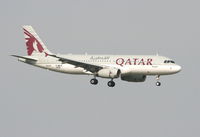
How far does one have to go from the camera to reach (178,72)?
90.0 meters

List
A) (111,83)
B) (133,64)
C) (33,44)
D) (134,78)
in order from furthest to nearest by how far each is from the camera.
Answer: (33,44)
(134,78)
(111,83)
(133,64)

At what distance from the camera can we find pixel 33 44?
100188 mm

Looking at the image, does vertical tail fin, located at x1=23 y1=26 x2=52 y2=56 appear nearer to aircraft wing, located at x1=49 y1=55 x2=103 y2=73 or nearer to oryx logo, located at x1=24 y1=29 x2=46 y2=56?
oryx logo, located at x1=24 y1=29 x2=46 y2=56

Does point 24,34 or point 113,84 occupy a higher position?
point 24,34

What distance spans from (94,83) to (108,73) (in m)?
4.66

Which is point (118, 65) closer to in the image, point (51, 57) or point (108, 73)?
point (108, 73)

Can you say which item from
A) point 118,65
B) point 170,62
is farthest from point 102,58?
point 170,62

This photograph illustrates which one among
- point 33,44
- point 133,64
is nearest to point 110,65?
point 133,64

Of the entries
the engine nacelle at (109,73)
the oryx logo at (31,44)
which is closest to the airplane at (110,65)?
the engine nacelle at (109,73)

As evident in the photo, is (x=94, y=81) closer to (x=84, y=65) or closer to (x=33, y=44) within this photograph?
(x=84, y=65)

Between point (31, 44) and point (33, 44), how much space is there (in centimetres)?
31

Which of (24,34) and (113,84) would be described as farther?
(24,34)

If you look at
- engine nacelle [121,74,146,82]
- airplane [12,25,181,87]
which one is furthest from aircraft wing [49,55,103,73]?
engine nacelle [121,74,146,82]

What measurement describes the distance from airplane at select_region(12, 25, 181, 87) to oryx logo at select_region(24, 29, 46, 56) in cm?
110
